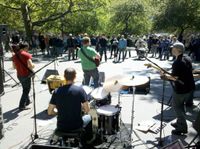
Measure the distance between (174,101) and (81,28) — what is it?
32.0m

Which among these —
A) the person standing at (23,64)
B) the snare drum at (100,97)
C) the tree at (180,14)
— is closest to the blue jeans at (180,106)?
the snare drum at (100,97)

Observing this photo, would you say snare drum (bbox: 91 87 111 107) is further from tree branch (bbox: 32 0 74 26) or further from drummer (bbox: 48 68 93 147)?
tree branch (bbox: 32 0 74 26)

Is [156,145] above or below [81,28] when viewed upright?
below

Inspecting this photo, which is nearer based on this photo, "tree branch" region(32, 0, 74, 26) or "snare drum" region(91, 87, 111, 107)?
"snare drum" region(91, 87, 111, 107)

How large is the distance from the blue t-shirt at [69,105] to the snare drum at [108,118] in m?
1.01

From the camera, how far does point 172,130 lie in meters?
7.78

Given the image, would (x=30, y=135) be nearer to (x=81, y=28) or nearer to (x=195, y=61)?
(x=195, y=61)

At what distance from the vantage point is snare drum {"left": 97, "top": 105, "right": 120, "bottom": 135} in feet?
22.1

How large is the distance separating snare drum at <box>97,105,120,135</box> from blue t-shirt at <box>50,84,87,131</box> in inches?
39.9

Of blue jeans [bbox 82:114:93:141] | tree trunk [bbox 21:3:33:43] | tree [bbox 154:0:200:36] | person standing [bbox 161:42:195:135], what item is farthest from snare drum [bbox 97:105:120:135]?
tree [bbox 154:0:200:36]

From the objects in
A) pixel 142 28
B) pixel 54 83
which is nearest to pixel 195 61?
pixel 54 83

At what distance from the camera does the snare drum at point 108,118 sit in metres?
→ 6.73

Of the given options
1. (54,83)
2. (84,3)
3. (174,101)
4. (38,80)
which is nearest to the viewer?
(174,101)

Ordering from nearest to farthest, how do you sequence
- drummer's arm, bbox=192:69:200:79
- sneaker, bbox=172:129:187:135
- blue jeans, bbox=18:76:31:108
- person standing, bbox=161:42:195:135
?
person standing, bbox=161:42:195:135 < sneaker, bbox=172:129:187:135 < drummer's arm, bbox=192:69:200:79 < blue jeans, bbox=18:76:31:108
